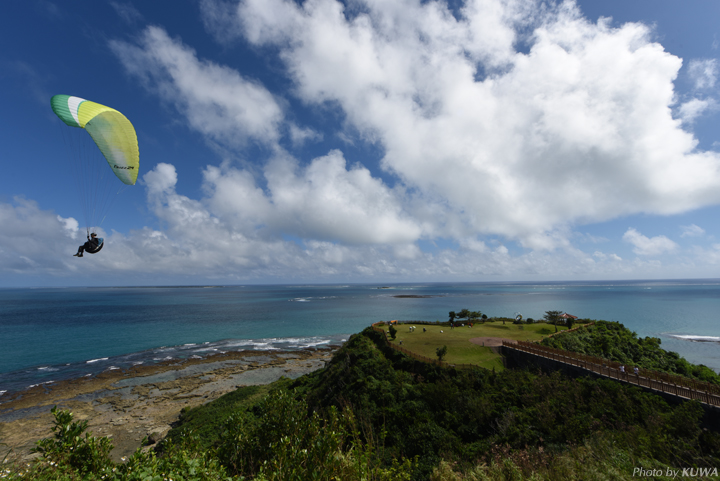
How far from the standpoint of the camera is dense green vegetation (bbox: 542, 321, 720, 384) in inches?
1215

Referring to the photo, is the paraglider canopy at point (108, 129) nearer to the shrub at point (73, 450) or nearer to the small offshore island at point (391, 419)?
the small offshore island at point (391, 419)

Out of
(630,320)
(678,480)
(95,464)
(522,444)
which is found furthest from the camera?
(630,320)

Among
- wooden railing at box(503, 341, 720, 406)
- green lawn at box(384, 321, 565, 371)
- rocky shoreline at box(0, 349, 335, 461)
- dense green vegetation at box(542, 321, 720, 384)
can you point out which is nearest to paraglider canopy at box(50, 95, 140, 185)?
rocky shoreline at box(0, 349, 335, 461)

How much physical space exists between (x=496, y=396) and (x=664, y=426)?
333 inches

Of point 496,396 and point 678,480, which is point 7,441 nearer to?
point 496,396

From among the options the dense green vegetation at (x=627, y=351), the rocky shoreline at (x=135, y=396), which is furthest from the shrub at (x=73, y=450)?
the dense green vegetation at (x=627, y=351)

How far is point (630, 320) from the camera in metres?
85.9

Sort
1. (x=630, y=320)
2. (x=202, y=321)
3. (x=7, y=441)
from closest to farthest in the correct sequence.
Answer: (x=7, y=441), (x=630, y=320), (x=202, y=321)

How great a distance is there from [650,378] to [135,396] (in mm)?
50298

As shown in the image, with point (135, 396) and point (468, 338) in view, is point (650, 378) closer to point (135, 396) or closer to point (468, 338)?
point (468, 338)

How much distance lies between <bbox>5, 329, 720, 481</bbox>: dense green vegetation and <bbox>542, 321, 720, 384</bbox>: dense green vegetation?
1279 centimetres

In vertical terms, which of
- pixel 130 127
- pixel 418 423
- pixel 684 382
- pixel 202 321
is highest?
pixel 130 127

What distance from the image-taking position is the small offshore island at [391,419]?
7.26 metres

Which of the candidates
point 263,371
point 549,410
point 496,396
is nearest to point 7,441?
point 263,371
